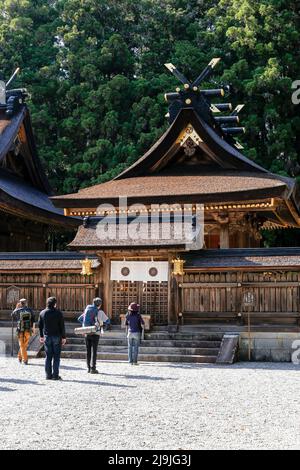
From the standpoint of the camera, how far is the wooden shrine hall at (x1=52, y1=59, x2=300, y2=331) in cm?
1748

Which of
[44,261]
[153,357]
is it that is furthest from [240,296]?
[44,261]

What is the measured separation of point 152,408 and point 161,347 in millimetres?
7546

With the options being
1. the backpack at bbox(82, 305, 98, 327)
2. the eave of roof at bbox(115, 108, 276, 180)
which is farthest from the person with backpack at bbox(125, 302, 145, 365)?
the eave of roof at bbox(115, 108, 276, 180)

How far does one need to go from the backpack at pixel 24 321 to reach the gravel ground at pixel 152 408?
0.93 m

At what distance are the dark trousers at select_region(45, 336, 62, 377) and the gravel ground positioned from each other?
251 mm

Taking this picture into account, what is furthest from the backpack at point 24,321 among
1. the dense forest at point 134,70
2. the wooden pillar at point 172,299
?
the dense forest at point 134,70

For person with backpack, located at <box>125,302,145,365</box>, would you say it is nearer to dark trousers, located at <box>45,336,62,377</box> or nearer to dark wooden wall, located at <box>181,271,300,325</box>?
dark trousers, located at <box>45,336,62,377</box>

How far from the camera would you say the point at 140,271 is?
18328mm

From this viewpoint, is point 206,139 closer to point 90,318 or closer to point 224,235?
point 224,235

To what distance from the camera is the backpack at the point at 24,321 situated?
1529 centimetres

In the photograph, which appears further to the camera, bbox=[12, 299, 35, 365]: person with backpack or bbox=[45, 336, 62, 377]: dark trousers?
bbox=[12, 299, 35, 365]: person with backpack
